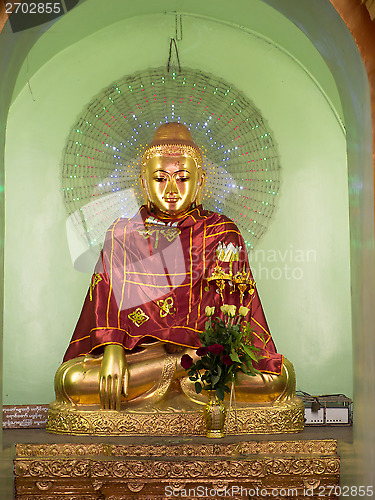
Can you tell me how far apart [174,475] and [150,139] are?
245 centimetres

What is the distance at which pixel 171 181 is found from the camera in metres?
5.30

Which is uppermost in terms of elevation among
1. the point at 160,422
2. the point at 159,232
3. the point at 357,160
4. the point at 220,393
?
the point at 357,160

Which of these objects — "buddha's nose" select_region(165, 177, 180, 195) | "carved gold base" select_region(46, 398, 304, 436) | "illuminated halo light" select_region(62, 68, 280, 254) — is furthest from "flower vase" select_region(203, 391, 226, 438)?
"buddha's nose" select_region(165, 177, 180, 195)

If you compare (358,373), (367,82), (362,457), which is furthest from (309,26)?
(362,457)

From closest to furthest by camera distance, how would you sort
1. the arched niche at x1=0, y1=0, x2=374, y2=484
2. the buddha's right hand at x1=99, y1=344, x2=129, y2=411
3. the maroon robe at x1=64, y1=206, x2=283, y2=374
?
the arched niche at x1=0, y1=0, x2=374, y2=484 < the buddha's right hand at x1=99, y1=344, x2=129, y2=411 < the maroon robe at x1=64, y1=206, x2=283, y2=374

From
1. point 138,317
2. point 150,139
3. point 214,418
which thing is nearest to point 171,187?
point 150,139

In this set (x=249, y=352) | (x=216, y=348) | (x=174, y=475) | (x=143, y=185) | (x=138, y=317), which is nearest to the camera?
(x=174, y=475)

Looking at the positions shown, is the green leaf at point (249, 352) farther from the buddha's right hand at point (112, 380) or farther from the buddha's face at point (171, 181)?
the buddha's face at point (171, 181)

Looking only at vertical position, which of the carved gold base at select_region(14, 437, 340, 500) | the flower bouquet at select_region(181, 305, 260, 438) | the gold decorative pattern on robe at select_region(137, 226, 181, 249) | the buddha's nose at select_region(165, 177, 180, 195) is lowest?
the carved gold base at select_region(14, 437, 340, 500)

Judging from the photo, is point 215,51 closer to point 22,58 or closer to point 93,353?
point 22,58

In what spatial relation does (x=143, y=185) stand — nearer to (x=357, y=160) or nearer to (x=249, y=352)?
(x=249, y=352)

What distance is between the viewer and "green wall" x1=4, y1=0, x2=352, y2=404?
17.6 ft

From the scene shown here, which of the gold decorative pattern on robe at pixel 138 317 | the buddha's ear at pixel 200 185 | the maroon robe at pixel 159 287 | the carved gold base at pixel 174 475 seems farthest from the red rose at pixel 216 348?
the buddha's ear at pixel 200 185

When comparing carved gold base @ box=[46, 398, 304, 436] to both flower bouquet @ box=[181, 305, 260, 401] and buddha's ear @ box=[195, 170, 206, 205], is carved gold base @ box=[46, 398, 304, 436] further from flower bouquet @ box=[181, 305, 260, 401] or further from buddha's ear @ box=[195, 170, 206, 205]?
buddha's ear @ box=[195, 170, 206, 205]
